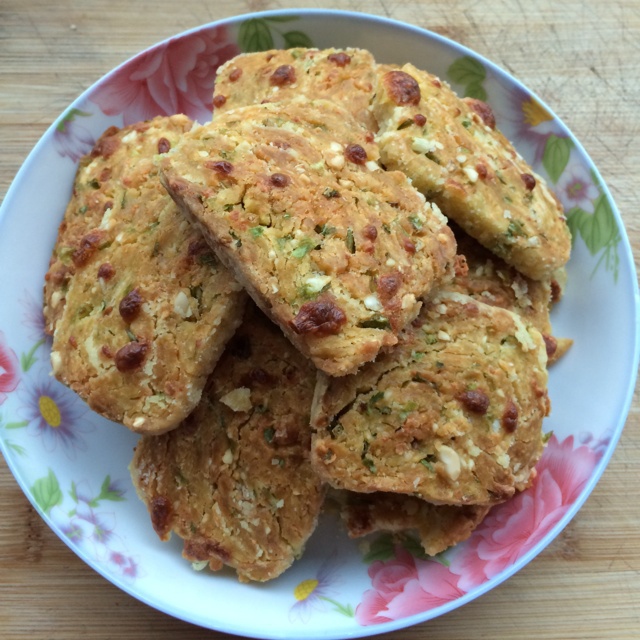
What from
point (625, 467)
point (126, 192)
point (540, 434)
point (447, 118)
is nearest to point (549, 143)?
point (447, 118)

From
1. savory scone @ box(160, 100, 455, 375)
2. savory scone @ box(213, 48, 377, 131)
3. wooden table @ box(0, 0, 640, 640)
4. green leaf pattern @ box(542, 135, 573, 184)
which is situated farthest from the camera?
green leaf pattern @ box(542, 135, 573, 184)

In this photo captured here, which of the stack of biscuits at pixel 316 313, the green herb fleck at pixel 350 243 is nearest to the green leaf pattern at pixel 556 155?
the stack of biscuits at pixel 316 313

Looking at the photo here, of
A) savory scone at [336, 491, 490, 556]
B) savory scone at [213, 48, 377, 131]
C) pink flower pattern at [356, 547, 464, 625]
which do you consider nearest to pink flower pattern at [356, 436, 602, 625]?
pink flower pattern at [356, 547, 464, 625]

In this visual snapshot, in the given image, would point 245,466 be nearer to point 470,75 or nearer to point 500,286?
point 500,286

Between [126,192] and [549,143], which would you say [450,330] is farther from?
[126,192]

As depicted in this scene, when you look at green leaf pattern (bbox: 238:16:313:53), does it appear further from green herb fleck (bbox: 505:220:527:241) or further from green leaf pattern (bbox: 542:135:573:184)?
green herb fleck (bbox: 505:220:527:241)

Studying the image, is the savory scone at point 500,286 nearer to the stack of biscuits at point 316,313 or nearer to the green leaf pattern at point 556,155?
the stack of biscuits at point 316,313

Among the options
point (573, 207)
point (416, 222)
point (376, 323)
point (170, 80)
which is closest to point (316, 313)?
point (376, 323)
